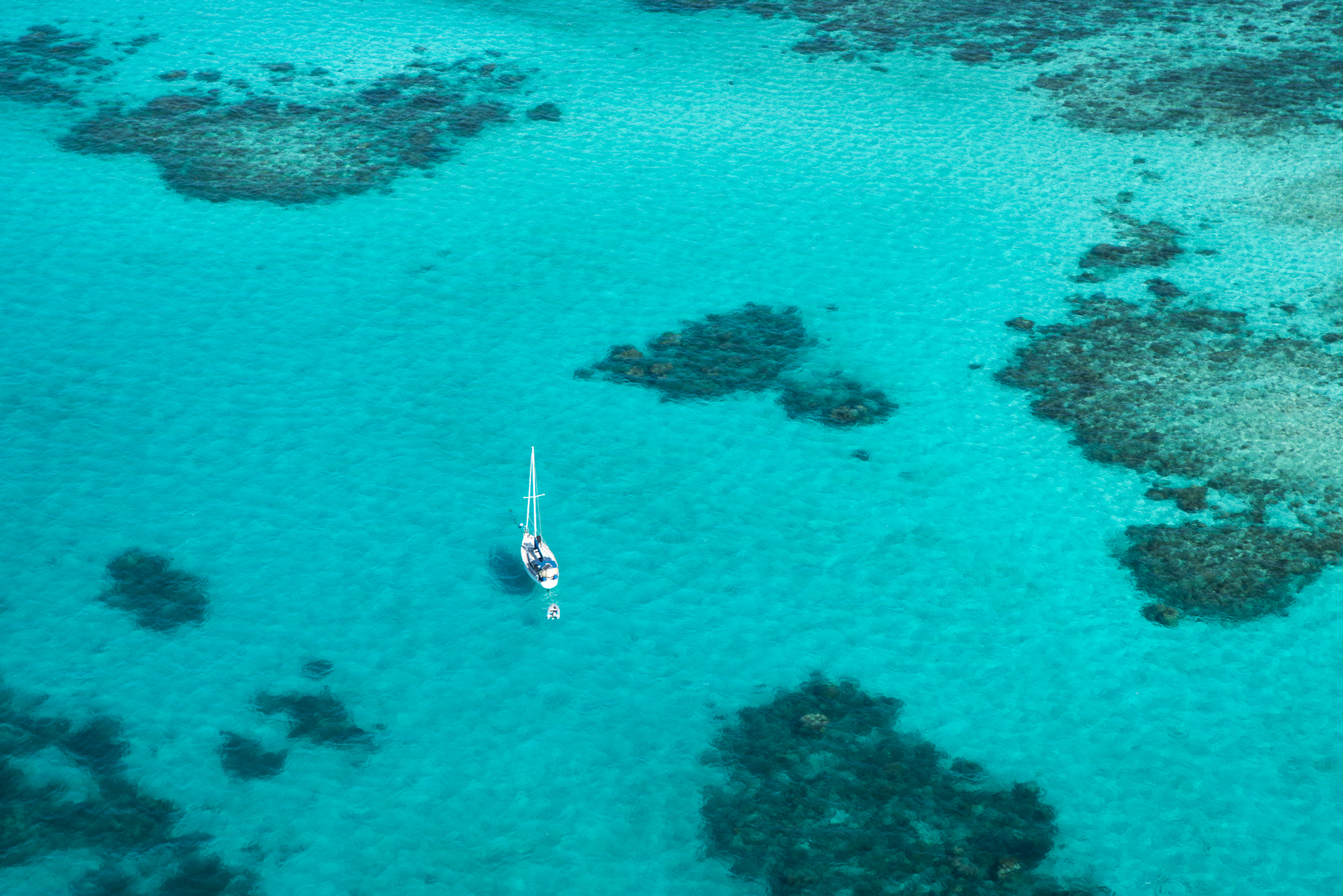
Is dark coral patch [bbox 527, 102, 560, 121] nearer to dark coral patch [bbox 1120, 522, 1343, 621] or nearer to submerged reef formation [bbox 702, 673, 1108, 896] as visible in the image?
dark coral patch [bbox 1120, 522, 1343, 621]

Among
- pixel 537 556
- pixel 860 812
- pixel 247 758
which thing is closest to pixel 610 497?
pixel 537 556

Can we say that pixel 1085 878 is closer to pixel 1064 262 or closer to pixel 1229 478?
pixel 1229 478

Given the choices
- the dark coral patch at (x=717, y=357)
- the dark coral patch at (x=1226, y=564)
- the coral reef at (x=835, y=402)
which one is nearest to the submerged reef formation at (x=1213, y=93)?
the dark coral patch at (x=717, y=357)

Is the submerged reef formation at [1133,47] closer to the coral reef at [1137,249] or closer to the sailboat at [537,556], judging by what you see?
the coral reef at [1137,249]

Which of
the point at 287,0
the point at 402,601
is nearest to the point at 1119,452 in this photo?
the point at 402,601

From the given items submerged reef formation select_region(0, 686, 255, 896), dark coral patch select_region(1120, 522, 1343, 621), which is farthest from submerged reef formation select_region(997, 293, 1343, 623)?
submerged reef formation select_region(0, 686, 255, 896)

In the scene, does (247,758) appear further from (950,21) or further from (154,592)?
(950,21)
